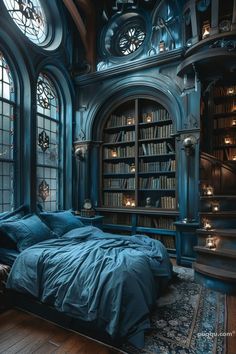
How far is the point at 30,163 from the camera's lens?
3682mm

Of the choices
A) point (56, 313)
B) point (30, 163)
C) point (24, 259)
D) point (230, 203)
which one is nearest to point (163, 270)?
point (56, 313)

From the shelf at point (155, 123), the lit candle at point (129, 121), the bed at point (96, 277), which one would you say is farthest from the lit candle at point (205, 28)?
the bed at point (96, 277)

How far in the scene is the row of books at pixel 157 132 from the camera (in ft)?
13.4

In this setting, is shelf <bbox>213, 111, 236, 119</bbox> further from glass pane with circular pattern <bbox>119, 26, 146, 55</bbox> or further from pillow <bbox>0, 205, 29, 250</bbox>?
pillow <bbox>0, 205, 29, 250</bbox>

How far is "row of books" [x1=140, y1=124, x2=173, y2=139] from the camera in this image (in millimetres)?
4070

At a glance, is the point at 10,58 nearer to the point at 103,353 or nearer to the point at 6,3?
the point at 6,3

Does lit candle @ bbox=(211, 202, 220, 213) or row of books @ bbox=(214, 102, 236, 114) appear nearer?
lit candle @ bbox=(211, 202, 220, 213)

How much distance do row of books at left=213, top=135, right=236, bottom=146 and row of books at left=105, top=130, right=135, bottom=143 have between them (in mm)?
1645

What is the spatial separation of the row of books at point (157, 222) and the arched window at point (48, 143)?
1715mm

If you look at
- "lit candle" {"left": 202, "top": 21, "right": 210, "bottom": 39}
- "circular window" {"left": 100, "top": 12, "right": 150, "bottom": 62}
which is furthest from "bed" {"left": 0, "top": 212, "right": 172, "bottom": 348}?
"circular window" {"left": 100, "top": 12, "right": 150, "bottom": 62}

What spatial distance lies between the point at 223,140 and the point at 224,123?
0.33 metres

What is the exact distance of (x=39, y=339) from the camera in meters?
1.87

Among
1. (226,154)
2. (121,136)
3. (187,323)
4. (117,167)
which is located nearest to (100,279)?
(187,323)

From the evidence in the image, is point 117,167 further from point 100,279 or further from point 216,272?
point 100,279
